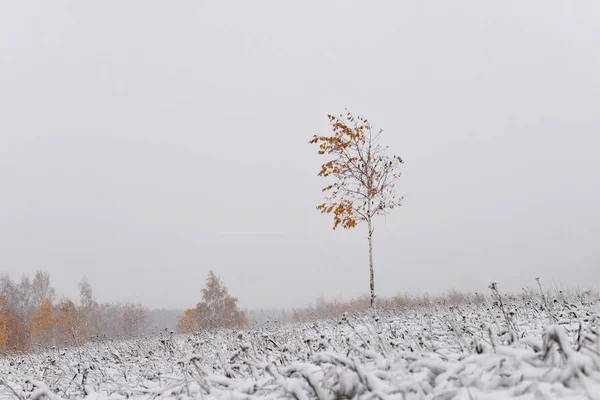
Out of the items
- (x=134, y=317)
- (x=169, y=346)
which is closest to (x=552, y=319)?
(x=169, y=346)

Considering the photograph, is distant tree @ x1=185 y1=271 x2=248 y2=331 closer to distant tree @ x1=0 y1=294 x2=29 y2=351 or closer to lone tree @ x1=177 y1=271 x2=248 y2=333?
lone tree @ x1=177 y1=271 x2=248 y2=333

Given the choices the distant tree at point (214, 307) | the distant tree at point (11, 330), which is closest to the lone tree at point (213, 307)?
the distant tree at point (214, 307)

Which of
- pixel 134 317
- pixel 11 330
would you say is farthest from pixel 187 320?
pixel 11 330

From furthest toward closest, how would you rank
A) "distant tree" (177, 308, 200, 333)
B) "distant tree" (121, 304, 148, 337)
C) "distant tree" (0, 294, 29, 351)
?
"distant tree" (121, 304, 148, 337) → "distant tree" (177, 308, 200, 333) → "distant tree" (0, 294, 29, 351)

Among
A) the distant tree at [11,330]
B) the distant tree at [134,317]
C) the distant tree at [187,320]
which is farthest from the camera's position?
the distant tree at [134,317]

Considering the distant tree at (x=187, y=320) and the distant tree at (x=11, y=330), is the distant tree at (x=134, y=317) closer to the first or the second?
the distant tree at (x=187, y=320)

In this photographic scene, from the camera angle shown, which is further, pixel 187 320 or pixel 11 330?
pixel 187 320

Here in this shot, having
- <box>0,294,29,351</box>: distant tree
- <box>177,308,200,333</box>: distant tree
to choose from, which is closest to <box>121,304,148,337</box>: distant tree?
<box>177,308,200,333</box>: distant tree

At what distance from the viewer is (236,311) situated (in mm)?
35781

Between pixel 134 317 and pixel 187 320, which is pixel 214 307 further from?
pixel 134 317

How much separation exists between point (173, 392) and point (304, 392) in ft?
5.70

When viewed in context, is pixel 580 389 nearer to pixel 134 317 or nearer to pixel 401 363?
pixel 401 363

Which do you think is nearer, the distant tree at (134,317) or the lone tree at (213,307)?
the lone tree at (213,307)

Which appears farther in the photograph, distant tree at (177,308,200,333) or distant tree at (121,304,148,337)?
distant tree at (121,304,148,337)
